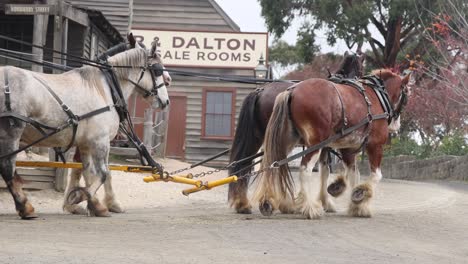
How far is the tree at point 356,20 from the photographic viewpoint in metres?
39.1

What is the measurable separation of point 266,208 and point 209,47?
16.7 m

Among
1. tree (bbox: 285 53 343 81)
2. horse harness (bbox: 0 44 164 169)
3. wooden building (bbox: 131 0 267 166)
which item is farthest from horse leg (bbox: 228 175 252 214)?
tree (bbox: 285 53 343 81)

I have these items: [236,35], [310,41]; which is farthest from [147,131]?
[310,41]

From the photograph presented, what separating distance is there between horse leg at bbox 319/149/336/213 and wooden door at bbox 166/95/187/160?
52.1ft

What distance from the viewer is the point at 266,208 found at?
11992 millimetres

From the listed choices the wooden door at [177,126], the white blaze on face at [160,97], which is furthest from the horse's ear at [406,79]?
the wooden door at [177,126]

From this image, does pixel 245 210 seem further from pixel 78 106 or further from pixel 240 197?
pixel 78 106

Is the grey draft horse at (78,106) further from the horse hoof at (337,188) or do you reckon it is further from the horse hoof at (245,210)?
the horse hoof at (337,188)

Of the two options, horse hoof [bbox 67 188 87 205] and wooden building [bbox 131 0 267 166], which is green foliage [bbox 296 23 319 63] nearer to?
wooden building [bbox 131 0 267 166]

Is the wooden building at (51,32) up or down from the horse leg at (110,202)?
up

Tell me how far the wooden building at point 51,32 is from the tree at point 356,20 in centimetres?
1682

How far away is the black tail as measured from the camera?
12.7m

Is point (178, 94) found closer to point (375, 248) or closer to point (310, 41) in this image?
point (310, 41)

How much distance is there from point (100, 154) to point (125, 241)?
2558mm
